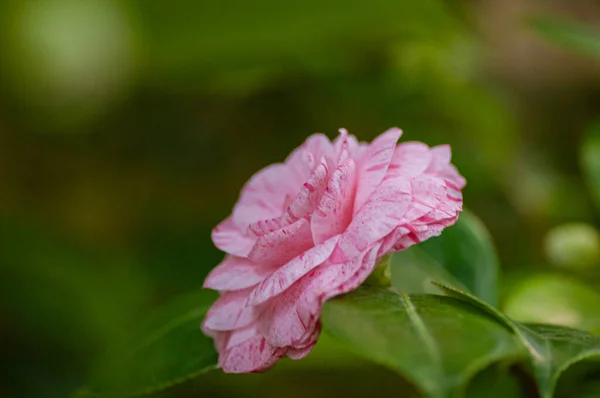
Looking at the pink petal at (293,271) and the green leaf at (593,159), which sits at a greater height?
the pink petal at (293,271)

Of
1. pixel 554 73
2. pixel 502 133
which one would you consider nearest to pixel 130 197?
pixel 502 133

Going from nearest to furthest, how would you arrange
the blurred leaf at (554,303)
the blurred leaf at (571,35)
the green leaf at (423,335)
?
the green leaf at (423,335)
the blurred leaf at (554,303)
the blurred leaf at (571,35)

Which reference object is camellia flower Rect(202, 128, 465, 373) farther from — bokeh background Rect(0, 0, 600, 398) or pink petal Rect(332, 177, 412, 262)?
bokeh background Rect(0, 0, 600, 398)

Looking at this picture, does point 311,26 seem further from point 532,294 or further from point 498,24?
point 498,24

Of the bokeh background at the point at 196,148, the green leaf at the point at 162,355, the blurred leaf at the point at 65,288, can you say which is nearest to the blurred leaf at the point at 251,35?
the bokeh background at the point at 196,148

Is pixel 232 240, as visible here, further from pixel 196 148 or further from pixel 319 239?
pixel 196 148

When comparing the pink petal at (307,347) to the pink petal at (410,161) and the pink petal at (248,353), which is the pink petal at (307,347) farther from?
the pink petal at (410,161)

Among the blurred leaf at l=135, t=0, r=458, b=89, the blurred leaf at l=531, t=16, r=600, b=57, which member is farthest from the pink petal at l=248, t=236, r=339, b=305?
the blurred leaf at l=135, t=0, r=458, b=89
